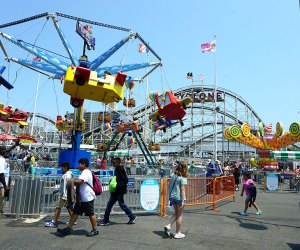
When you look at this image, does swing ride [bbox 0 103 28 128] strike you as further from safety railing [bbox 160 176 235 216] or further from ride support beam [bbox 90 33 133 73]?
safety railing [bbox 160 176 235 216]

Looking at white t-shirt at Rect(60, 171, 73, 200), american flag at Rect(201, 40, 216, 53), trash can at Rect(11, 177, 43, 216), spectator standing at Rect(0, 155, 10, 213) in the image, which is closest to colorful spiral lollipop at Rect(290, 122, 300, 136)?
american flag at Rect(201, 40, 216, 53)

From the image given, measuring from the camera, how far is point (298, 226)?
7.50 metres

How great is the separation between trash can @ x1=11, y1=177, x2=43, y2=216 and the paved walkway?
0.34 meters

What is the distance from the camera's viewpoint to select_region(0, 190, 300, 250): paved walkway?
5.42 m

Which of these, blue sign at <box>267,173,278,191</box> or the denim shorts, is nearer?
the denim shorts

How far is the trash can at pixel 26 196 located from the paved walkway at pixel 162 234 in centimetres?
34

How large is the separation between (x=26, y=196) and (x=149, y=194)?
3.08 meters

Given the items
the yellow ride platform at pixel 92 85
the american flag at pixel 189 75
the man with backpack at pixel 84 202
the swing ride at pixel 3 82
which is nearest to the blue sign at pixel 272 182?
the yellow ride platform at pixel 92 85

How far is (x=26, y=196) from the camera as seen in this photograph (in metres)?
7.30

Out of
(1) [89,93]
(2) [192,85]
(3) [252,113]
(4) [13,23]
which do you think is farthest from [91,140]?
(1) [89,93]

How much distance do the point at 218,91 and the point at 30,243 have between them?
46692 mm

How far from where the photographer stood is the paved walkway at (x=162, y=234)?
542 centimetres

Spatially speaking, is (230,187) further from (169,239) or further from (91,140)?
(91,140)

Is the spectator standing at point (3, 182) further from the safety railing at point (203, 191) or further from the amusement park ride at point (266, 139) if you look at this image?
the amusement park ride at point (266, 139)
